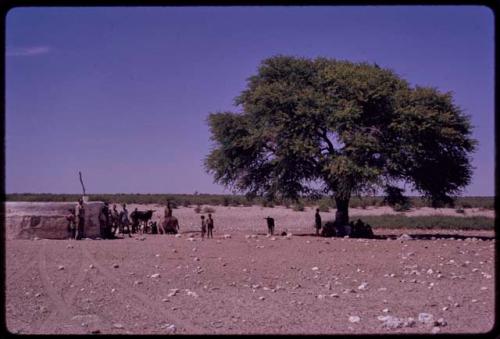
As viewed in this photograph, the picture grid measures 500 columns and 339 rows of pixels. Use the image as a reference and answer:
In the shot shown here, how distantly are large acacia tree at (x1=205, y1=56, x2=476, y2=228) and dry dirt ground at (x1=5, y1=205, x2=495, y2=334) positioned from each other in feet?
20.4

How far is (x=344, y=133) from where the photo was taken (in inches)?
1029

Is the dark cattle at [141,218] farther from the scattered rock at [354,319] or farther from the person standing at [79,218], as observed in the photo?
the scattered rock at [354,319]

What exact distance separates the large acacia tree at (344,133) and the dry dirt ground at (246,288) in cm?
623

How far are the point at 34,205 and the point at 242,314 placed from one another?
15.2 metres

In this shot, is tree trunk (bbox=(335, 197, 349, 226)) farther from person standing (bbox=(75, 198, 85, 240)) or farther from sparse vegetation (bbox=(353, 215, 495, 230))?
sparse vegetation (bbox=(353, 215, 495, 230))

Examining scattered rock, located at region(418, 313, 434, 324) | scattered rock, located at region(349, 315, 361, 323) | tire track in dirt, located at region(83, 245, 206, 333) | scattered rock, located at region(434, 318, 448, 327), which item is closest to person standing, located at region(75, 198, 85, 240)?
tire track in dirt, located at region(83, 245, 206, 333)

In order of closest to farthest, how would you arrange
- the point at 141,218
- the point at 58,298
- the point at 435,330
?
the point at 435,330 → the point at 58,298 → the point at 141,218

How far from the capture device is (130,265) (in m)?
16.2

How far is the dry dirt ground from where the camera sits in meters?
9.84

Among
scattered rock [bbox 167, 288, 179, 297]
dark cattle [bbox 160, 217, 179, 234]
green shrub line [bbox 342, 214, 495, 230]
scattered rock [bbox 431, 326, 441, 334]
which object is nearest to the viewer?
scattered rock [bbox 431, 326, 441, 334]

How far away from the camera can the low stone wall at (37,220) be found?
75.5 feet

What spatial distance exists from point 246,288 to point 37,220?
40.7ft

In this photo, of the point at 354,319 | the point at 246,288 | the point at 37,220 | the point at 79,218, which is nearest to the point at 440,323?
the point at 354,319

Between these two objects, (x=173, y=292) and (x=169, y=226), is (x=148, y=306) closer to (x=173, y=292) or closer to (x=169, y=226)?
(x=173, y=292)
